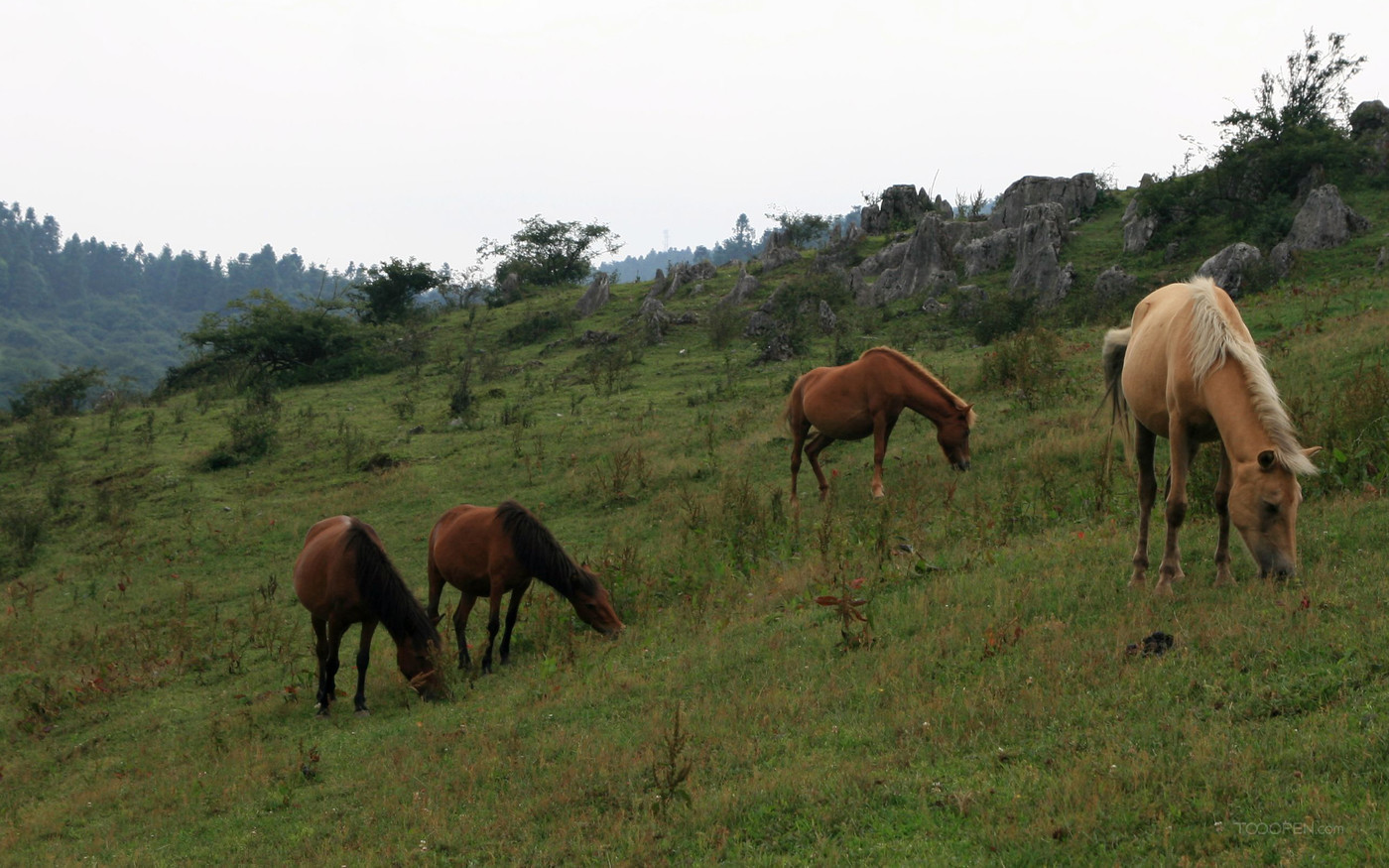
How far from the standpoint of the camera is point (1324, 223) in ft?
82.6

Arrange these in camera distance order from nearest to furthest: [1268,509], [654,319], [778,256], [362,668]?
[1268,509] → [362,668] → [654,319] → [778,256]

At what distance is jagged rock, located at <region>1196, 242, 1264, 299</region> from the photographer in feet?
76.6

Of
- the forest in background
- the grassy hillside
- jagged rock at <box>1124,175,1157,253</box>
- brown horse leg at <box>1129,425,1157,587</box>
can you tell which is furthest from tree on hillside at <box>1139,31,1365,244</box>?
the forest in background

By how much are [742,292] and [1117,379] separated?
97.4 feet

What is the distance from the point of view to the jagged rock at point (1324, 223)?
24.9 m

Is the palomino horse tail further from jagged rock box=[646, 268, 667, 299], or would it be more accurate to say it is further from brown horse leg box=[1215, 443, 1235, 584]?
jagged rock box=[646, 268, 667, 299]

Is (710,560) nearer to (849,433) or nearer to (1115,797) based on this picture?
(849,433)

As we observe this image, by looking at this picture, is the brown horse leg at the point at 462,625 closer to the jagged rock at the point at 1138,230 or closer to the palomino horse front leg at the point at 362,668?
the palomino horse front leg at the point at 362,668

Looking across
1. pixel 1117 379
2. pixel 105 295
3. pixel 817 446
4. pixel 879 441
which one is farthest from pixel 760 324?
pixel 105 295

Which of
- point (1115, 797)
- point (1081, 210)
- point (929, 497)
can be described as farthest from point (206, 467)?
point (1081, 210)

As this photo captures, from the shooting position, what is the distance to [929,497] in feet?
39.1

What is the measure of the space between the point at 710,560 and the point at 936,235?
86.9 feet

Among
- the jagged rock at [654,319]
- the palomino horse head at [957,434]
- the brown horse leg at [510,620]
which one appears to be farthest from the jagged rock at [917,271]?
the brown horse leg at [510,620]

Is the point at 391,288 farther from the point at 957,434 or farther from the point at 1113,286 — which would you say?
the point at 957,434
